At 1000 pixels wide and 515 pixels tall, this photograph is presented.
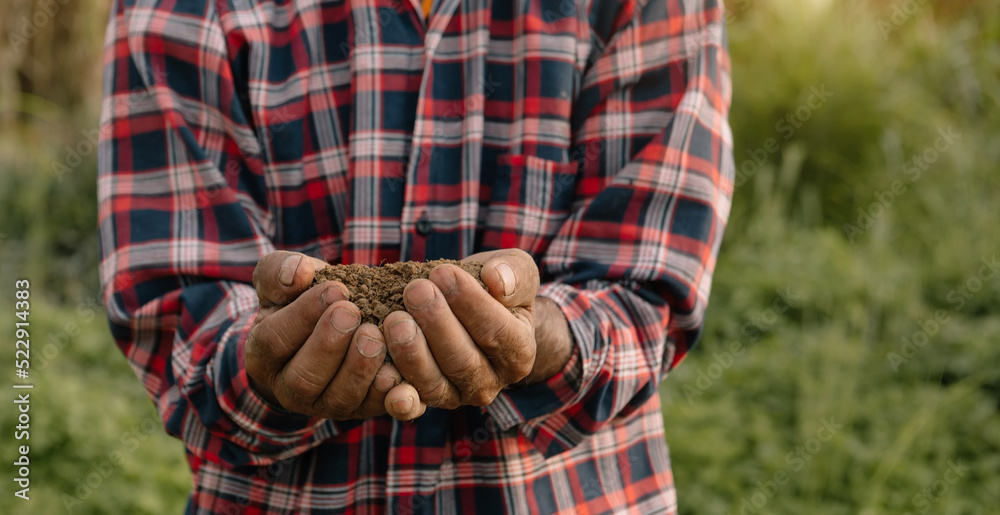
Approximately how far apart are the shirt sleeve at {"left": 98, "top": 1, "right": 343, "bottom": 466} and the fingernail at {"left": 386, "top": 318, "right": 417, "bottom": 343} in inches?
15.8

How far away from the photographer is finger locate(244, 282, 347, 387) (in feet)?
3.88

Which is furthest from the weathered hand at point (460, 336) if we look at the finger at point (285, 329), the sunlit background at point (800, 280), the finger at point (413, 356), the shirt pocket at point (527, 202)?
the sunlit background at point (800, 280)

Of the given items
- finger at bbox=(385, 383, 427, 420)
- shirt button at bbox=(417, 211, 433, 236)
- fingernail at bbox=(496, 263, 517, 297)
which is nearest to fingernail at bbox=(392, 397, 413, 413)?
finger at bbox=(385, 383, 427, 420)

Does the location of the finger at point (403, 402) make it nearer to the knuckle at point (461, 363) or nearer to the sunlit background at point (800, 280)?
the knuckle at point (461, 363)

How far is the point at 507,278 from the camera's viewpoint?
48.4 inches

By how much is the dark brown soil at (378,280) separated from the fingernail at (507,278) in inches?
1.6

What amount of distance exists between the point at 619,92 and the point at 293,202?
0.68 meters

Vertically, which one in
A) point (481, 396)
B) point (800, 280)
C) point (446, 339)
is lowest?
point (800, 280)

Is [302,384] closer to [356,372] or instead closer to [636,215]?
[356,372]

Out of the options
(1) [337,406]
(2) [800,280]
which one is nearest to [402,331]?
(1) [337,406]

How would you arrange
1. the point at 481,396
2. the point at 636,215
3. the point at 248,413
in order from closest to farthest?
1. the point at 481,396
2. the point at 248,413
3. the point at 636,215

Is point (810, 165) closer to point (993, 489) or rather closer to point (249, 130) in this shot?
point (993, 489)

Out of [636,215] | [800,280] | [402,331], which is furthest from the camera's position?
[800,280]

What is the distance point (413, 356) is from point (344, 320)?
0.37 ft
